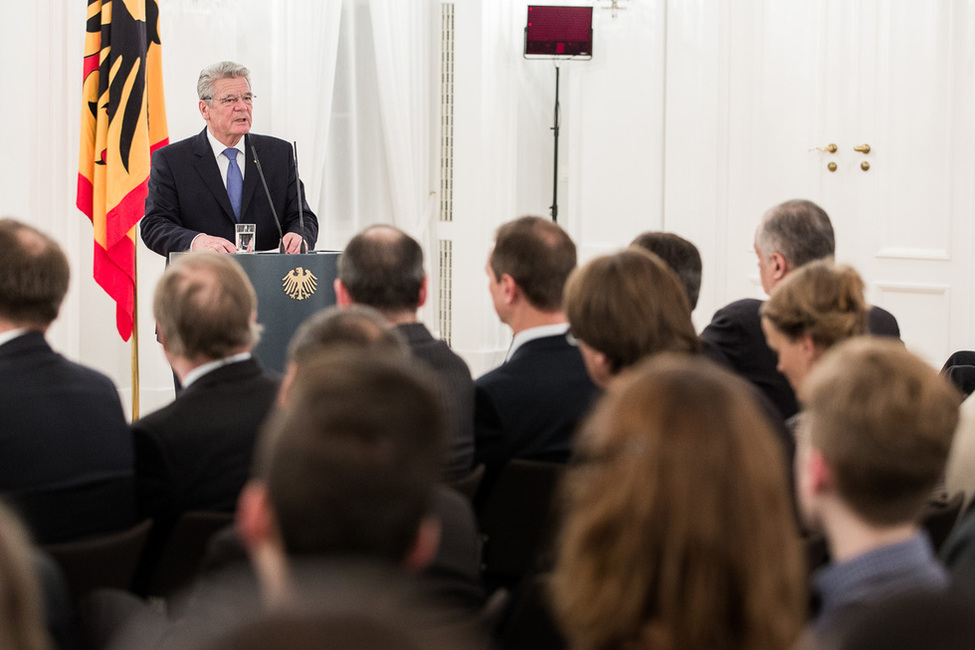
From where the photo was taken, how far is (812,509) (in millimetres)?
1504

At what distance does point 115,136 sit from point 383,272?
280cm

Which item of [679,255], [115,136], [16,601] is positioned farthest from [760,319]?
[115,136]

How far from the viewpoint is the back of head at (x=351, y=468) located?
1.07 meters

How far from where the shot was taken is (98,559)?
2006mm

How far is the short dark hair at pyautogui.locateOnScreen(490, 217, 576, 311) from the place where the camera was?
2998mm

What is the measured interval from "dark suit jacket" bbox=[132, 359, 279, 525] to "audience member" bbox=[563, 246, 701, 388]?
0.67 metres

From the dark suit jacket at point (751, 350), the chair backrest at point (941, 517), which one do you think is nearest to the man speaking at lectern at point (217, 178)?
the dark suit jacket at point (751, 350)

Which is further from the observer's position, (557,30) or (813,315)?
(557,30)

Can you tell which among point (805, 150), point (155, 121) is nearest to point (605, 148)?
point (805, 150)

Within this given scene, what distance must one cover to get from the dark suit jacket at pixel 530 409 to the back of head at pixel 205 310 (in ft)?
1.85

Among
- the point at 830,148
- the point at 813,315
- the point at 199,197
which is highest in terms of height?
the point at 830,148

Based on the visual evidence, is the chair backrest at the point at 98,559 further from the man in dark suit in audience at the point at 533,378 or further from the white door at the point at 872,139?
the white door at the point at 872,139

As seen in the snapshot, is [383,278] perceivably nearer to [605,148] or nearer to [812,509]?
[812,509]

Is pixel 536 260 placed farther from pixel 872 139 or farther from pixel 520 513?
pixel 872 139
